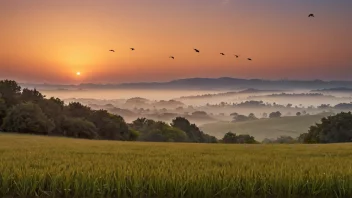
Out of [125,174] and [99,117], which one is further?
[99,117]

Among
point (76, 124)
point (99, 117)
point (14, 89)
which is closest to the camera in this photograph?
point (76, 124)

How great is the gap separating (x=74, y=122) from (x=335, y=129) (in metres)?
56.4

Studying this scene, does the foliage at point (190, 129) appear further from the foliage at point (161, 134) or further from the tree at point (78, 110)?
the tree at point (78, 110)

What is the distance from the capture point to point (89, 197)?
7980 millimetres

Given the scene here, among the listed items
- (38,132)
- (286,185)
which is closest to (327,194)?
(286,185)

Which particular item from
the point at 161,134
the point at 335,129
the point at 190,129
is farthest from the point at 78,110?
the point at 335,129

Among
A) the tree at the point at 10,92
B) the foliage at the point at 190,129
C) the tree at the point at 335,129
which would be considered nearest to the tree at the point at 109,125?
the tree at the point at 10,92

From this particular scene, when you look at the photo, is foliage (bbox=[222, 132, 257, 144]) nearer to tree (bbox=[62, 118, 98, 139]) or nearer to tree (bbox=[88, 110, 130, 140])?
tree (bbox=[88, 110, 130, 140])

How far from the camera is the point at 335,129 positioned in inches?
3541

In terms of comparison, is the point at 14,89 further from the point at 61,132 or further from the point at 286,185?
the point at 286,185

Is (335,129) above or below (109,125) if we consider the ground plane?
above

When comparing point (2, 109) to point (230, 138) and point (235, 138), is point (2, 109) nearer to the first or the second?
point (230, 138)

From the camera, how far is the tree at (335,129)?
88.1 metres

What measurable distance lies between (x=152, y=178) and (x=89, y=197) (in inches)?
50.2
